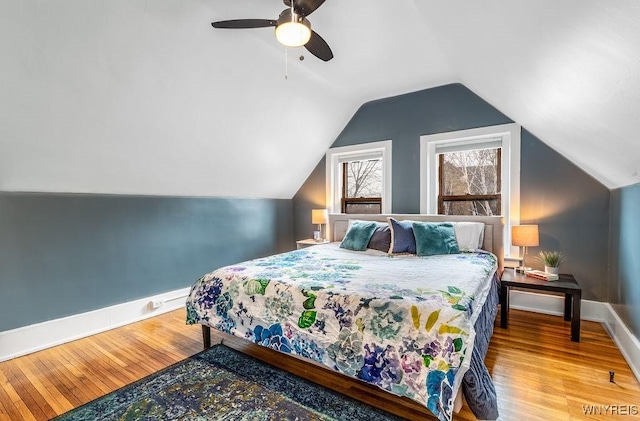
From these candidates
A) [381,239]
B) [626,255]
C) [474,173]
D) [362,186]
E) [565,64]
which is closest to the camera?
[565,64]

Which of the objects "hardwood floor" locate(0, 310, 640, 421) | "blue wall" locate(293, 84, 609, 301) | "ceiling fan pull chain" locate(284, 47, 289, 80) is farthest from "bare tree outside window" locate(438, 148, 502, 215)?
"ceiling fan pull chain" locate(284, 47, 289, 80)

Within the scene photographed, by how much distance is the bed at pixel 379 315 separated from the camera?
1.46 metres

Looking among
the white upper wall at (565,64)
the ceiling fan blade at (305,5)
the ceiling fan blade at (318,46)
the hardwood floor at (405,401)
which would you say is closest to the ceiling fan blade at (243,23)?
the ceiling fan blade at (305,5)

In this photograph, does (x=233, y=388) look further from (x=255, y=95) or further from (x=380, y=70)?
(x=380, y=70)

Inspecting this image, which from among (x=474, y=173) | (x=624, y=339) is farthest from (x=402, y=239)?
(x=624, y=339)

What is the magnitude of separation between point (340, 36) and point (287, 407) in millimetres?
2860

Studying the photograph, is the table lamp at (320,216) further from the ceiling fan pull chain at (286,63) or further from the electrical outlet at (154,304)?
the electrical outlet at (154,304)

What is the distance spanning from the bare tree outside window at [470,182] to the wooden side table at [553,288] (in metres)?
0.94

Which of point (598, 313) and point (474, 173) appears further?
Answer: point (474, 173)

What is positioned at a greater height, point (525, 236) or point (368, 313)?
point (525, 236)

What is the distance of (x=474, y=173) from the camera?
12.3 feet

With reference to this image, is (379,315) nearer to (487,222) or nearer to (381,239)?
(381,239)

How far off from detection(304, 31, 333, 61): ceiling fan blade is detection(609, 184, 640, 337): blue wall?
98.0 inches

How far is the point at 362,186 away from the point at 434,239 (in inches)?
70.5
